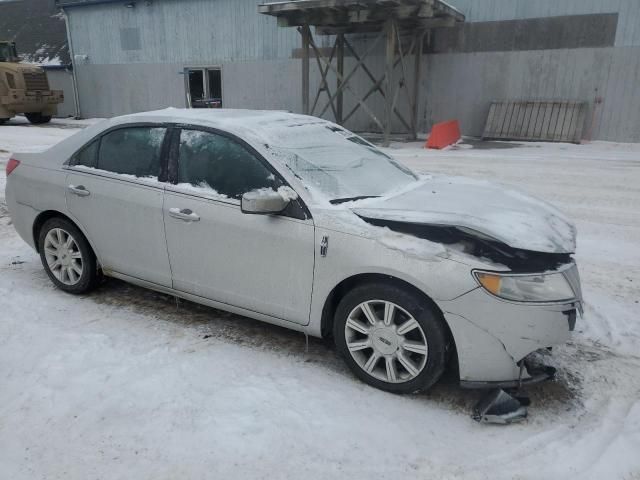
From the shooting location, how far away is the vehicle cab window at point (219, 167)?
336 centimetres

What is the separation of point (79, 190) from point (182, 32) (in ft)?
59.9

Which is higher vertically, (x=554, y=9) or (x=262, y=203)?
(x=554, y=9)

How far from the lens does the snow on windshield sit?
131 inches

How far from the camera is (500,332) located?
2691mm

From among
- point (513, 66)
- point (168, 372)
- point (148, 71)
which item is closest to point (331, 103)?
point (513, 66)

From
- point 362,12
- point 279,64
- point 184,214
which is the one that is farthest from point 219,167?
point 279,64

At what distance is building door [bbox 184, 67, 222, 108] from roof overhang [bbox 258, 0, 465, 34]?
21.7 feet

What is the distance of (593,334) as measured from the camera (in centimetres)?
366

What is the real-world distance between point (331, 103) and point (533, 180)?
8407 millimetres

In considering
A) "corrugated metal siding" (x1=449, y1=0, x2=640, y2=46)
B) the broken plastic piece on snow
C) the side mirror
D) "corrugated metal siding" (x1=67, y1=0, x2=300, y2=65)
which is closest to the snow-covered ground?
the broken plastic piece on snow

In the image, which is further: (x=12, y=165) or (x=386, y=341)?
(x=12, y=165)

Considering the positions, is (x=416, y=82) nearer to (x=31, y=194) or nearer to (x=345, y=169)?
(x=345, y=169)

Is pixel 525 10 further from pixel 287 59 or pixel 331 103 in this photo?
pixel 287 59

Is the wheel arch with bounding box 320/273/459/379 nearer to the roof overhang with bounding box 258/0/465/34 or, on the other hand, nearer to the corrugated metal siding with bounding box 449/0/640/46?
the roof overhang with bounding box 258/0/465/34
